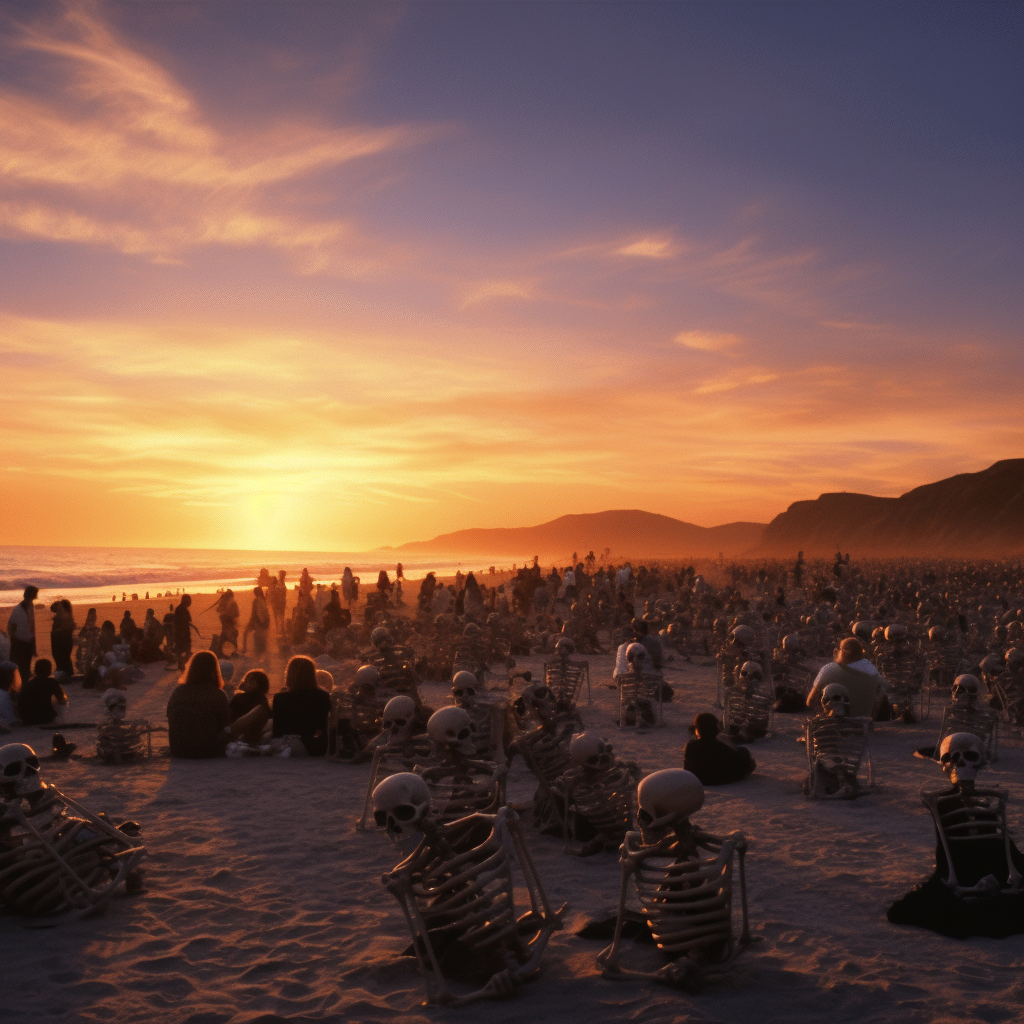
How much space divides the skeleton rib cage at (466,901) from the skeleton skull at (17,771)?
8.59 feet

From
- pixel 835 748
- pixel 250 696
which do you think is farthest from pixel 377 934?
pixel 250 696

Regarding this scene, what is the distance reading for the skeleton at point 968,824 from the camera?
563 centimetres

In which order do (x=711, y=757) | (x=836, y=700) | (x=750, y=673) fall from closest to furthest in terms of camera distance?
1. (x=836, y=700)
2. (x=711, y=757)
3. (x=750, y=673)

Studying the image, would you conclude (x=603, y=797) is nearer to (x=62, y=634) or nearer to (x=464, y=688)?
(x=464, y=688)

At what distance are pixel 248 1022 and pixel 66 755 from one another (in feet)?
23.5

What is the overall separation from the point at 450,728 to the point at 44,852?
2638mm

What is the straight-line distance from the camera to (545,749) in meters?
7.86

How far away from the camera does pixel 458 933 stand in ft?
16.5

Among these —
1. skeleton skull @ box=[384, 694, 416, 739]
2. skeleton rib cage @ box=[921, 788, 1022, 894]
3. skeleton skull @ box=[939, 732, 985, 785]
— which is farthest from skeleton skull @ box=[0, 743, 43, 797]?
skeleton skull @ box=[939, 732, 985, 785]

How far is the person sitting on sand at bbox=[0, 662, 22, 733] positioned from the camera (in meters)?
12.5

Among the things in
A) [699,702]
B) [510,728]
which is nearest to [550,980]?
[510,728]

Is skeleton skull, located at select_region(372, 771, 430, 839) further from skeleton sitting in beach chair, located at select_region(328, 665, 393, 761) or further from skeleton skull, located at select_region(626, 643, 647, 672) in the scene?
skeleton skull, located at select_region(626, 643, 647, 672)

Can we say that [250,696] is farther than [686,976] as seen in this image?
Yes

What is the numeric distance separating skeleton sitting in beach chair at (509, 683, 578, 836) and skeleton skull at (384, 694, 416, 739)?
0.89 m
